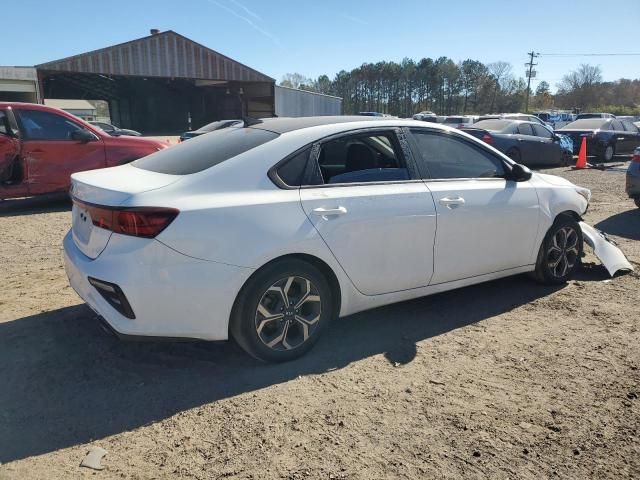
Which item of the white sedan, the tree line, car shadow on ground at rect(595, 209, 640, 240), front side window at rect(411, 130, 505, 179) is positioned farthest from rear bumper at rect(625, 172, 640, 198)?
the tree line

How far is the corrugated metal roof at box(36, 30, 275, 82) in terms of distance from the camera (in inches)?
1173

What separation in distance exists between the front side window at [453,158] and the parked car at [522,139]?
1029 centimetres

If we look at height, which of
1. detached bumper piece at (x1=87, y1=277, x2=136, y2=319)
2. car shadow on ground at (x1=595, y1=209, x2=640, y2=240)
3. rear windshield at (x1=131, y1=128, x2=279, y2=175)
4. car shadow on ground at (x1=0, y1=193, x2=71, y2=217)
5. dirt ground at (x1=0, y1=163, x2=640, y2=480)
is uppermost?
rear windshield at (x1=131, y1=128, x2=279, y2=175)

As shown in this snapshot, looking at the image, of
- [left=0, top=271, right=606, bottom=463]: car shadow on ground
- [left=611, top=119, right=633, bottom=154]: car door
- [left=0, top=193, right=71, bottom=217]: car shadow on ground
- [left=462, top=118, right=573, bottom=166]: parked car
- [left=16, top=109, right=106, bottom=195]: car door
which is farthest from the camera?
[left=611, top=119, right=633, bottom=154]: car door

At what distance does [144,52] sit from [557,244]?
31.6 m

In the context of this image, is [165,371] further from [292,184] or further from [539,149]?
[539,149]

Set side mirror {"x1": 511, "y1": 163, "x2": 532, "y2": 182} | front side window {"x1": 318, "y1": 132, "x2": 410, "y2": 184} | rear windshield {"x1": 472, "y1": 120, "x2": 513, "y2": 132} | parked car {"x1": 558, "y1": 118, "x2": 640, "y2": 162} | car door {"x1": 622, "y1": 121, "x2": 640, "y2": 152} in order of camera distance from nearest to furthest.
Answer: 1. front side window {"x1": 318, "y1": 132, "x2": 410, "y2": 184}
2. side mirror {"x1": 511, "y1": 163, "x2": 532, "y2": 182}
3. rear windshield {"x1": 472, "y1": 120, "x2": 513, "y2": 132}
4. parked car {"x1": 558, "y1": 118, "x2": 640, "y2": 162}
5. car door {"x1": 622, "y1": 121, "x2": 640, "y2": 152}

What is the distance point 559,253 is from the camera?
4832 millimetres

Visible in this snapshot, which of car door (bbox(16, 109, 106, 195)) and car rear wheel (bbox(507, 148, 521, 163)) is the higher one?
car door (bbox(16, 109, 106, 195))

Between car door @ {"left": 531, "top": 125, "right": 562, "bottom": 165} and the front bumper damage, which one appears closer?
the front bumper damage

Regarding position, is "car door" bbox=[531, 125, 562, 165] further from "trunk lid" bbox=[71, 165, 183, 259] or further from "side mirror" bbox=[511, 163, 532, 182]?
"trunk lid" bbox=[71, 165, 183, 259]

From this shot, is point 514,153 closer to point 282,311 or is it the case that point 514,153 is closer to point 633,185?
point 633,185

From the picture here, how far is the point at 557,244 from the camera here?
478 cm

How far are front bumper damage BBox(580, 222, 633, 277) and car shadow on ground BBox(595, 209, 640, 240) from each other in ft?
6.52
